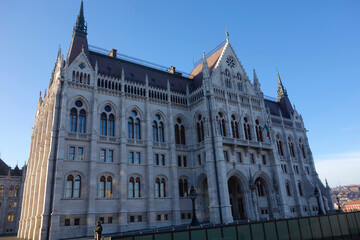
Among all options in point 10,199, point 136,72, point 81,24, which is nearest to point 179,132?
point 136,72

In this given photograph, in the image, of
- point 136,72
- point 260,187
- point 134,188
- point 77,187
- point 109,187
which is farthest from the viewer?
point 260,187

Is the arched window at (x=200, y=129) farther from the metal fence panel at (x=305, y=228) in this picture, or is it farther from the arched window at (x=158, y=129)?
the metal fence panel at (x=305, y=228)

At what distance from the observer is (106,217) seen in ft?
115

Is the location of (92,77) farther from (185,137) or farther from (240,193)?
(240,193)

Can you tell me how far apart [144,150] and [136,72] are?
14341 millimetres

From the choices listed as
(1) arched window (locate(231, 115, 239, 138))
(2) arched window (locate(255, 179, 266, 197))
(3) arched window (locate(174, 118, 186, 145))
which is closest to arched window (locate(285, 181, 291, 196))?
(2) arched window (locate(255, 179, 266, 197))

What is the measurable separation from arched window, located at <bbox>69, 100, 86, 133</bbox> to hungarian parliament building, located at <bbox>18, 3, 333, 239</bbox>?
134 millimetres

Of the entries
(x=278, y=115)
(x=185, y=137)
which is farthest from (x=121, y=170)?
(x=278, y=115)

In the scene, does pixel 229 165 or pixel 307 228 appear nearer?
pixel 307 228

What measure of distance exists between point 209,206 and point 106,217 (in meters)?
14.5

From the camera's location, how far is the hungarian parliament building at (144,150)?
34.6 metres

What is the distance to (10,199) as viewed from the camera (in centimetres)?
6556

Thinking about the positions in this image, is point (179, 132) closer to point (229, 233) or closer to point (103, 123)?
point (103, 123)

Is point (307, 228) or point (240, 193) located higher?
point (240, 193)
